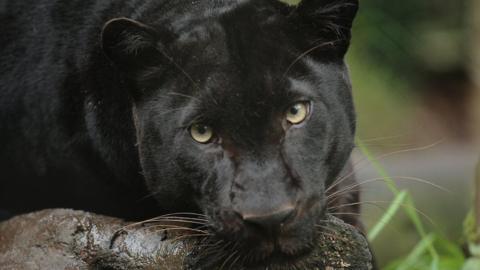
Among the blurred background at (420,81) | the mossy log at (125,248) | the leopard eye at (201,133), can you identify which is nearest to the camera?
the mossy log at (125,248)

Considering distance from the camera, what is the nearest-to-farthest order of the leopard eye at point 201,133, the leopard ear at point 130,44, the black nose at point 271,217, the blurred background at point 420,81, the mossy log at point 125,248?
the black nose at point 271,217
the mossy log at point 125,248
the leopard eye at point 201,133
the leopard ear at point 130,44
the blurred background at point 420,81

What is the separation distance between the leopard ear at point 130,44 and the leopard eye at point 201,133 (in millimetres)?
313

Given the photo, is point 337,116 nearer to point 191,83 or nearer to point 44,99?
point 191,83

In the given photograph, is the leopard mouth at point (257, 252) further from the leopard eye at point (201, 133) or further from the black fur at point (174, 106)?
the leopard eye at point (201, 133)

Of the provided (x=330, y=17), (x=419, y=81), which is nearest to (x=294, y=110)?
(x=330, y=17)

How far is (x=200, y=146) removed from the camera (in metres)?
2.75

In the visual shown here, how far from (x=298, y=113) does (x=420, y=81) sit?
562cm

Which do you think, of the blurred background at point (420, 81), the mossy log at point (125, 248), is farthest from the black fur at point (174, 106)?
the blurred background at point (420, 81)

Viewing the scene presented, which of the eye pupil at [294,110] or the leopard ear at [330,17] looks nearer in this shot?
the eye pupil at [294,110]

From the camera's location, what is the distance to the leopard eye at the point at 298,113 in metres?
2.74

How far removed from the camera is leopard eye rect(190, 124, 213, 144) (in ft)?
8.98

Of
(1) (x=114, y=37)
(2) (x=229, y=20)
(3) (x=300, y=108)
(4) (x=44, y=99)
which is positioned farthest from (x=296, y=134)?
(4) (x=44, y=99)

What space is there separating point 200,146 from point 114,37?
48cm

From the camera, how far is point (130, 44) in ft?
9.44
